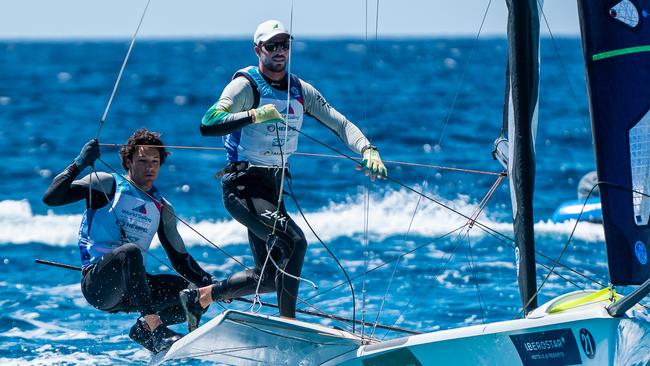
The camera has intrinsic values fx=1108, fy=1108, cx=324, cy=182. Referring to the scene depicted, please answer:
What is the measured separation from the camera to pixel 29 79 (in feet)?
112

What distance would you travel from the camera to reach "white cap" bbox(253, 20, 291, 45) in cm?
511

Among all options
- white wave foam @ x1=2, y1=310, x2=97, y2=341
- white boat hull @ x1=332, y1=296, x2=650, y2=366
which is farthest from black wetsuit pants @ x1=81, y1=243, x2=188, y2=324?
white wave foam @ x1=2, y1=310, x2=97, y2=341

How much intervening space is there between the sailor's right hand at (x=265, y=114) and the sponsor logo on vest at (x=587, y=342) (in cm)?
159

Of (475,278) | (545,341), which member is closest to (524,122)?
(545,341)

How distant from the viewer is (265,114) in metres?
4.85

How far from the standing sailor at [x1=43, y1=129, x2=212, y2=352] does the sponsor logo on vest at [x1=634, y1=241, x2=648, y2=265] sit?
2.09m

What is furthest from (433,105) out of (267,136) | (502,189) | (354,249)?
(267,136)

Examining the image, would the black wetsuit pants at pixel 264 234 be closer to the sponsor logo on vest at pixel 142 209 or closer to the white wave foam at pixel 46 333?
the sponsor logo on vest at pixel 142 209

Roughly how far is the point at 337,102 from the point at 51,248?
46.5ft

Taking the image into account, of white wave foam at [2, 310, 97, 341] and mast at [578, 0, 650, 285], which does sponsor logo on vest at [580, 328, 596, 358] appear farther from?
white wave foam at [2, 310, 97, 341]

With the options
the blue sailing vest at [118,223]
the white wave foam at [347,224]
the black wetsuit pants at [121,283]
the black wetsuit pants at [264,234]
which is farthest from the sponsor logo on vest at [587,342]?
the white wave foam at [347,224]

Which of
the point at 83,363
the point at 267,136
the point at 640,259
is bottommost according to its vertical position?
the point at 83,363

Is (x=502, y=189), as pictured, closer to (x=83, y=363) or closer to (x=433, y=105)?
(x=83, y=363)

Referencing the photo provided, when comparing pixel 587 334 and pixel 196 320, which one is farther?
pixel 196 320
